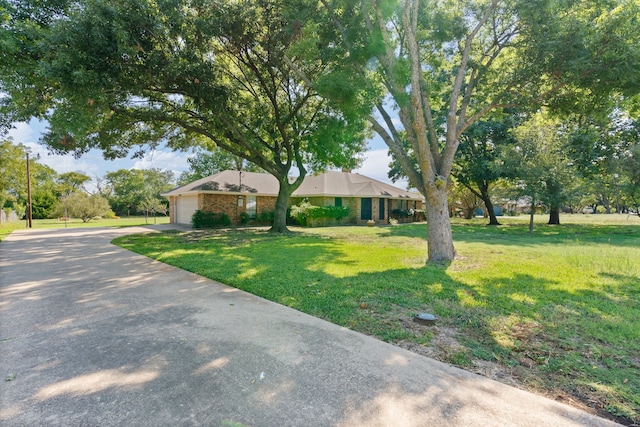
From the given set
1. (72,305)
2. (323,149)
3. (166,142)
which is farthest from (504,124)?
(72,305)

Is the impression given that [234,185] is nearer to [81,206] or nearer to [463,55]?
[463,55]

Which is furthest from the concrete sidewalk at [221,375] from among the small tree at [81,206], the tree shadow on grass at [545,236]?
the small tree at [81,206]

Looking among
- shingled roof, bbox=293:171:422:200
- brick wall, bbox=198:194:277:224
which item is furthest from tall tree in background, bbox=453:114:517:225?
brick wall, bbox=198:194:277:224

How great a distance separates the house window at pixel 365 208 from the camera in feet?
78.5

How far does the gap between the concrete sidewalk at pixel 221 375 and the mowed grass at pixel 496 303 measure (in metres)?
0.39

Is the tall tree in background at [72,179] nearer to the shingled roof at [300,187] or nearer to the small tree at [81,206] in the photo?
the small tree at [81,206]

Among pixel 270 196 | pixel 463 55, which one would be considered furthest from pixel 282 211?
pixel 463 55

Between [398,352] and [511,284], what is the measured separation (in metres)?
3.67

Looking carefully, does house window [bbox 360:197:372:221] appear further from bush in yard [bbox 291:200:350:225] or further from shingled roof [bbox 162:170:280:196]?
shingled roof [bbox 162:170:280:196]

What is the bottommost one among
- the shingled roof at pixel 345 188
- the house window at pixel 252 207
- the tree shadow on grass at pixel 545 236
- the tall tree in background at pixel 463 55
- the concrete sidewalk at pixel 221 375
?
the concrete sidewalk at pixel 221 375

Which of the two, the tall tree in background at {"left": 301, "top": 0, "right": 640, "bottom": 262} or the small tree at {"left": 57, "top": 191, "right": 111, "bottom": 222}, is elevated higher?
the tall tree in background at {"left": 301, "top": 0, "right": 640, "bottom": 262}

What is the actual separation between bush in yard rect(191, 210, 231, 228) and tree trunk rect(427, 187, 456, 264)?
48.9 ft

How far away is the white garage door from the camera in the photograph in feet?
69.9

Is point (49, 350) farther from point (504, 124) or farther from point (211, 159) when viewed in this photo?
point (211, 159)
